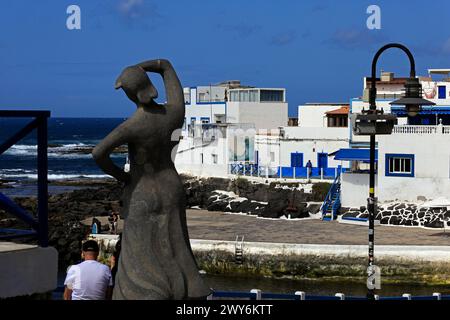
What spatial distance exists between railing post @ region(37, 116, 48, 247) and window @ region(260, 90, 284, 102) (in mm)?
57927

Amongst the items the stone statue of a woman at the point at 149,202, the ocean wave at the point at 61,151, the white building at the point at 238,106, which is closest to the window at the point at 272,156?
the white building at the point at 238,106

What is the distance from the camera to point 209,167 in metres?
52.4

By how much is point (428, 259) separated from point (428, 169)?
30.4 feet

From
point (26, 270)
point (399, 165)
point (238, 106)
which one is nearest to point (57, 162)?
point (238, 106)

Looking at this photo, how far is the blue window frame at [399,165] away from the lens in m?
37.3

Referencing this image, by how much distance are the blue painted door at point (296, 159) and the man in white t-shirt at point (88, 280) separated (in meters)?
41.7

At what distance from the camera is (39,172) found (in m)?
7.46

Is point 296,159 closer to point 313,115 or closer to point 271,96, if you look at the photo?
point 313,115

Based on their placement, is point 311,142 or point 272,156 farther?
point 272,156

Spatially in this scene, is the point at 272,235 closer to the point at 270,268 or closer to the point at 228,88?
the point at 270,268

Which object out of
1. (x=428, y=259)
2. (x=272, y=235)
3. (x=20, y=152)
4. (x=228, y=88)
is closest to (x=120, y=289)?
(x=428, y=259)

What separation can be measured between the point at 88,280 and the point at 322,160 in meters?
41.5

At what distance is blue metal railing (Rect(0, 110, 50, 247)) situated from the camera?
729cm

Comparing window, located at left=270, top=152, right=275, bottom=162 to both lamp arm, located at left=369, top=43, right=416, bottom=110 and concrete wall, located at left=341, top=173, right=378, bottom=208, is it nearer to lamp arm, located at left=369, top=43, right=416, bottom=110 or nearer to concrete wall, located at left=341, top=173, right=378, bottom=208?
concrete wall, located at left=341, top=173, right=378, bottom=208
